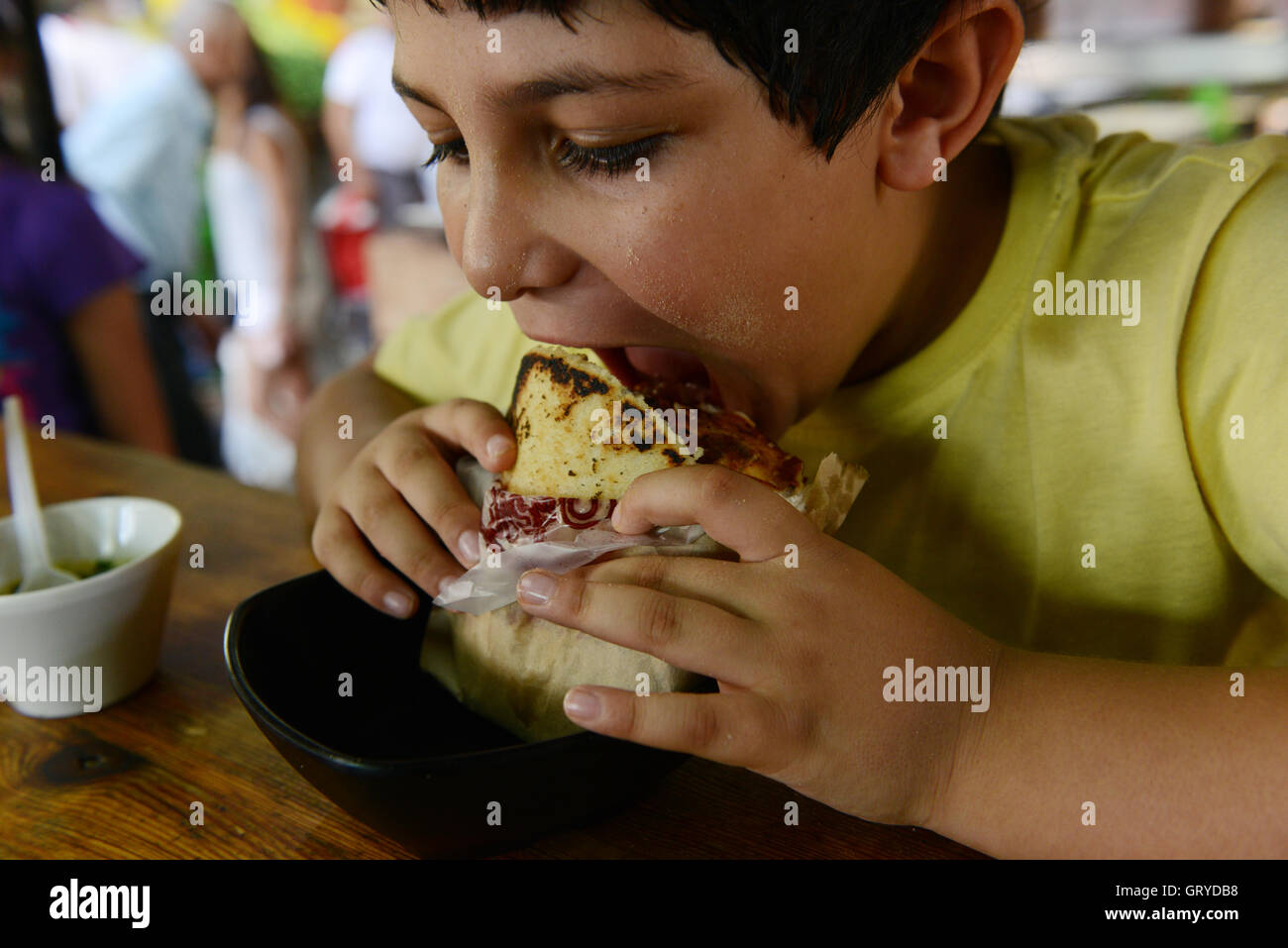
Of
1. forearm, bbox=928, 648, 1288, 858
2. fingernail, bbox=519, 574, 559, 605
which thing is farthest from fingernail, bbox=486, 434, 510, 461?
forearm, bbox=928, 648, 1288, 858

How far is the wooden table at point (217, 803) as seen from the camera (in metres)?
0.70

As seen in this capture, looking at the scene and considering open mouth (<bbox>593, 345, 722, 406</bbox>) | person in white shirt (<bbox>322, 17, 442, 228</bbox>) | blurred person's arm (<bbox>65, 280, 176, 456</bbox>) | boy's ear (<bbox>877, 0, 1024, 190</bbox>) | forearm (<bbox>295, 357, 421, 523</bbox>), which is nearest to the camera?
boy's ear (<bbox>877, 0, 1024, 190</bbox>)

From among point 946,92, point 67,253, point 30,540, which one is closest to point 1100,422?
point 946,92

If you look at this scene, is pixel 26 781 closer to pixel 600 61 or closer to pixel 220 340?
pixel 600 61

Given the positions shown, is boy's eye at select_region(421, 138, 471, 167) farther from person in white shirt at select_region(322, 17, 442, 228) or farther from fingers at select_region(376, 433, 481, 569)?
person in white shirt at select_region(322, 17, 442, 228)

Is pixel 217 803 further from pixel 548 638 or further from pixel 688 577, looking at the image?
pixel 688 577

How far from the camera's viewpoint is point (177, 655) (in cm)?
98

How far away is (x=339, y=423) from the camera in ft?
4.35

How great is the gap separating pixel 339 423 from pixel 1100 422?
0.92 meters

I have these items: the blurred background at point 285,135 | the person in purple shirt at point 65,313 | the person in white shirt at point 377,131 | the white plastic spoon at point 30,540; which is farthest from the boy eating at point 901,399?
the person in white shirt at point 377,131

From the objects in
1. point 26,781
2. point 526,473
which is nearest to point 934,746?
point 526,473

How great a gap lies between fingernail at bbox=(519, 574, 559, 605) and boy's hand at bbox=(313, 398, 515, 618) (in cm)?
16

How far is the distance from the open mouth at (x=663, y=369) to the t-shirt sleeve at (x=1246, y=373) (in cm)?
42

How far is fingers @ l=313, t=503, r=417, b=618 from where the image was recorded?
33.1 inches
